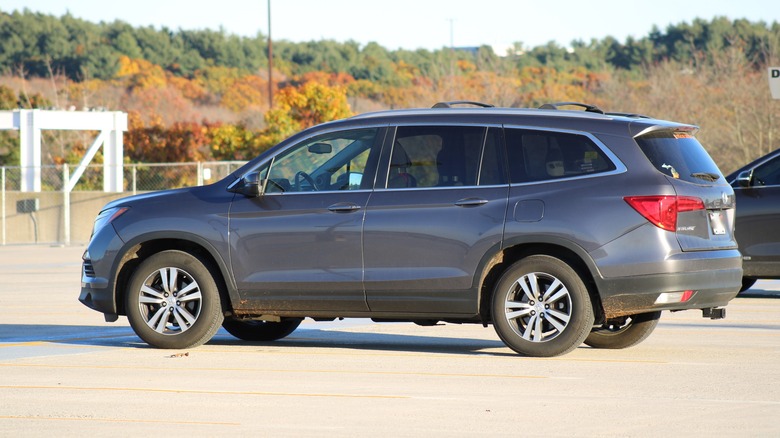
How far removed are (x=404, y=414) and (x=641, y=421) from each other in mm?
1315

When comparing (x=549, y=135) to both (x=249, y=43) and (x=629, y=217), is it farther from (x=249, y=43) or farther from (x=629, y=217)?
(x=249, y=43)

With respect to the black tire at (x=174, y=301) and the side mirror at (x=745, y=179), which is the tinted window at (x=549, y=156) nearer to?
the black tire at (x=174, y=301)

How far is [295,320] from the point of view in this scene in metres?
11.7

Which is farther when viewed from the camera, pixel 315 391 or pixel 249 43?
pixel 249 43

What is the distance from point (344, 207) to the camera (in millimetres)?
10258

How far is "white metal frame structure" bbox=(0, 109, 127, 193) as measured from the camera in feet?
122

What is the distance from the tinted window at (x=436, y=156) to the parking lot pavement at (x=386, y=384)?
1.36 m

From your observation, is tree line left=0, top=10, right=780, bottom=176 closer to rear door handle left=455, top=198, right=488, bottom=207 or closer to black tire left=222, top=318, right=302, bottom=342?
black tire left=222, top=318, right=302, bottom=342

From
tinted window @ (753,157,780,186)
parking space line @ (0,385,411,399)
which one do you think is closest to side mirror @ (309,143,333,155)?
parking space line @ (0,385,411,399)

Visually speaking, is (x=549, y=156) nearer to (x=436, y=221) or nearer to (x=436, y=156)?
(x=436, y=156)

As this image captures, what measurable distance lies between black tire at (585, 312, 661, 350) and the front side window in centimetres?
237

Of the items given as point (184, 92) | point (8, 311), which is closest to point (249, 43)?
point (184, 92)

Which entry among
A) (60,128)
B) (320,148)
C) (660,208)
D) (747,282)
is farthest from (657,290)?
(60,128)

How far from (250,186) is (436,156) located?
149 cm
